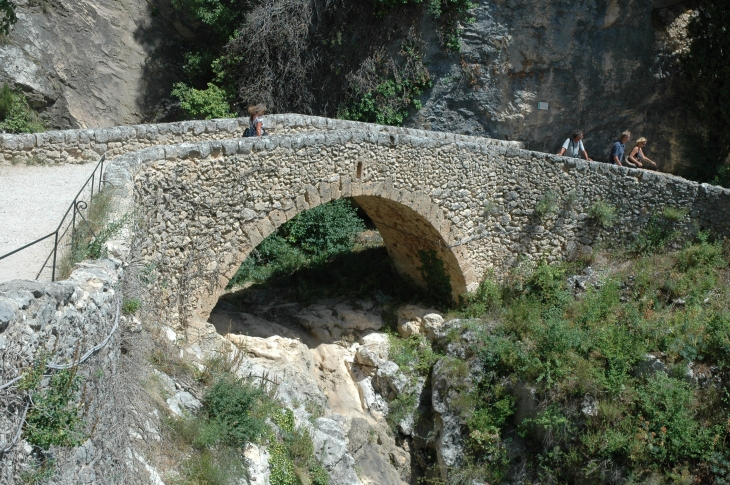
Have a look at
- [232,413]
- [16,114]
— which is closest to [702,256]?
[232,413]

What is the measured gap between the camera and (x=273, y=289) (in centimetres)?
1480

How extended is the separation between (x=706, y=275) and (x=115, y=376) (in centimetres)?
999

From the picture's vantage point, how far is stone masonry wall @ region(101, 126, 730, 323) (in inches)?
372

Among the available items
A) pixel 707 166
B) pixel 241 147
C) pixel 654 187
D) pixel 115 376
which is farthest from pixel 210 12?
→ pixel 115 376

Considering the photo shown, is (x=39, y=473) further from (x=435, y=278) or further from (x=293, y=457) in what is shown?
(x=435, y=278)

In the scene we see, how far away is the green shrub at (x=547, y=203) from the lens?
43.4 feet

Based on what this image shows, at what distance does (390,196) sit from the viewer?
39.9 feet

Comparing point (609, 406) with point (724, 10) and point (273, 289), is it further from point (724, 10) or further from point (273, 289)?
point (724, 10)

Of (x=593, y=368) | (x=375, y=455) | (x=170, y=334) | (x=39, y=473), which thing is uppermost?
(x=39, y=473)

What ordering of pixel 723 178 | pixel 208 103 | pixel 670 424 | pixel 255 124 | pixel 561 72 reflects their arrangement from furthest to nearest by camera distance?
pixel 561 72
pixel 208 103
pixel 723 178
pixel 255 124
pixel 670 424

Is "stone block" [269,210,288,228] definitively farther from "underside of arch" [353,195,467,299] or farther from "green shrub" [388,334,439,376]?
"green shrub" [388,334,439,376]

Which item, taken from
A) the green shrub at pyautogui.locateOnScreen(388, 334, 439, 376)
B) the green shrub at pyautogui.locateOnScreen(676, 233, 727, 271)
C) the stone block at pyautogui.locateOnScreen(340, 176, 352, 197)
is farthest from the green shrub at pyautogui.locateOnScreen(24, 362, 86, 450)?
the green shrub at pyautogui.locateOnScreen(676, 233, 727, 271)

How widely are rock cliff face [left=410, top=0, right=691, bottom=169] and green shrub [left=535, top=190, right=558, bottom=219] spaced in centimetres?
453

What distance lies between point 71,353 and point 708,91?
16.0m
